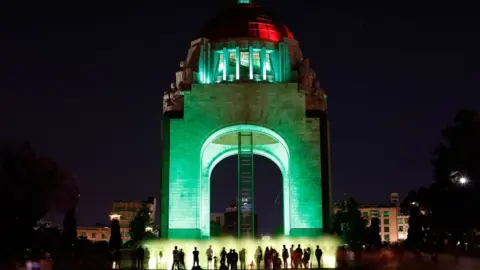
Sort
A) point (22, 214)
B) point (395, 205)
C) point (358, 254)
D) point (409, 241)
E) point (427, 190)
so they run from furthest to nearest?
1. point (395, 205)
2. point (409, 241)
3. point (427, 190)
4. point (22, 214)
5. point (358, 254)

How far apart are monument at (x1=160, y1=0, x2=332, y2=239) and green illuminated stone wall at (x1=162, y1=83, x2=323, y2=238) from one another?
0.05 m

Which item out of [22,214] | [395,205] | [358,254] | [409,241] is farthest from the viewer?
[395,205]

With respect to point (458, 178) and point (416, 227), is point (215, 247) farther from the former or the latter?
point (416, 227)

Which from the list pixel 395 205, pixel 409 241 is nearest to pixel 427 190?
pixel 409 241

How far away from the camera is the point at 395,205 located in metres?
143

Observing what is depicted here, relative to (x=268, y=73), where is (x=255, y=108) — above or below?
below

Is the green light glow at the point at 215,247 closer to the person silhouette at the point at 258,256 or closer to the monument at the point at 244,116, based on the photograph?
Answer: the monument at the point at 244,116

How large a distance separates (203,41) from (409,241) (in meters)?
26.7

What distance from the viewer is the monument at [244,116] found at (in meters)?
34.4

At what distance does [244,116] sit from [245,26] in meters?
5.69

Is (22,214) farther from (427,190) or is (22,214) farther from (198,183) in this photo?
(427,190)

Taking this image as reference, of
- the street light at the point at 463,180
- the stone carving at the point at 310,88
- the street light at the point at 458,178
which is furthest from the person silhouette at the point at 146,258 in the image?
the street light at the point at 458,178

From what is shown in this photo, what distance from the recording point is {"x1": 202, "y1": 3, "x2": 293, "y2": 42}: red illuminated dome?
3791 centimetres

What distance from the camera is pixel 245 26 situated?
38.1 metres
